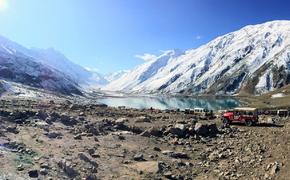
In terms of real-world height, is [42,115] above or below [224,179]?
above

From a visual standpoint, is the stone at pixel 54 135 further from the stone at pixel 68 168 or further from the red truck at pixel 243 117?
the red truck at pixel 243 117

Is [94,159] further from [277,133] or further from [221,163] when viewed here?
[277,133]

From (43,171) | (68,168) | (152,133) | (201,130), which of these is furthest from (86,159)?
(201,130)

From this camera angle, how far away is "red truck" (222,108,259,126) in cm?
5526

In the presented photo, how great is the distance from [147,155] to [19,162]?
12.6 metres

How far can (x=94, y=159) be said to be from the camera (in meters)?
34.3

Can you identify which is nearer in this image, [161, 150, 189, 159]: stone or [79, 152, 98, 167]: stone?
[79, 152, 98, 167]: stone

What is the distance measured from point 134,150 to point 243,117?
72.3 ft

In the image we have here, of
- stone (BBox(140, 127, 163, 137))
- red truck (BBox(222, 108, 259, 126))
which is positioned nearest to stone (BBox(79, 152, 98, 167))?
stone (BBox(140, 127, 163, 137))

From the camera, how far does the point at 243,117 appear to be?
56188mm

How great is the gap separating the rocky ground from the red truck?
79.8 inches

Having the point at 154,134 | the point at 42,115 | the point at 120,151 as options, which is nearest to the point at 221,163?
the point at 120,151

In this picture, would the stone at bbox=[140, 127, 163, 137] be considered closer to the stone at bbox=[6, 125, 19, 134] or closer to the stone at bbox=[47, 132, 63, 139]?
the stone at bbox=[47, 132, 63, 139]

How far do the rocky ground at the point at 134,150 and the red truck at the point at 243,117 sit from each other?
6.65 feet
